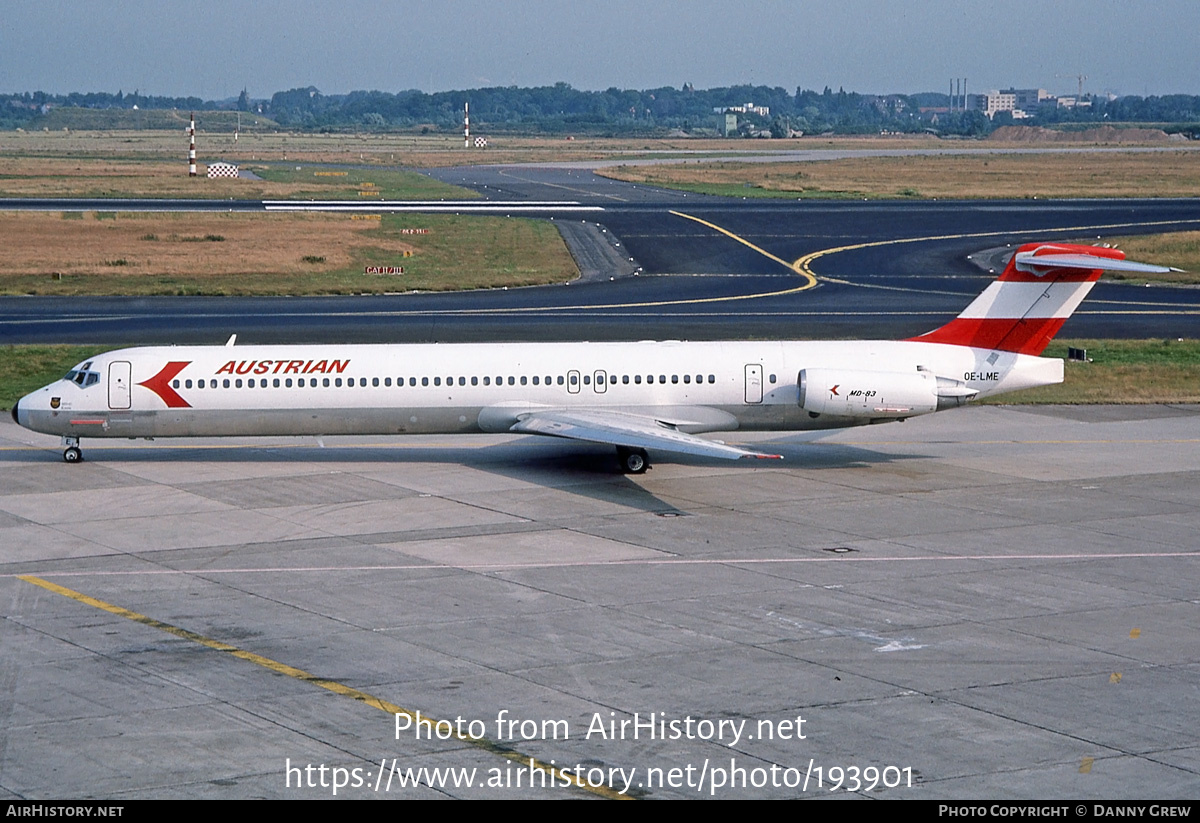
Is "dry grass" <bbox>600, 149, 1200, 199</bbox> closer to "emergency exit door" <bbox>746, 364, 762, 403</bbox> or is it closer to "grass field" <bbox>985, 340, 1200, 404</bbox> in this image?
"grass field" <bbox>985, 340, 1200, 404</bbox>

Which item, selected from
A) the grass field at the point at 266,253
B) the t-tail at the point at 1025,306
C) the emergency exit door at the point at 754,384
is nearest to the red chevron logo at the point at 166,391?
→ the emergency exit door at the point at 754,384

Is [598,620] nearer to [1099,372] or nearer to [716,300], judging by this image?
[1099,372]

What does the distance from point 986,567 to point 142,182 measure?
11369cm

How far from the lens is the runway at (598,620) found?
16406mm

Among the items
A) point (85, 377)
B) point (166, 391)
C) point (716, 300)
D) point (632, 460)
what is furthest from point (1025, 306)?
point (716, 300)

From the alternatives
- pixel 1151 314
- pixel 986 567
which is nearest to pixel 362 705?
pixel 986 567

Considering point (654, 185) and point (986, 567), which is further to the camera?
point (654, 185)

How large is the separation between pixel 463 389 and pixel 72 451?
950 centimetres

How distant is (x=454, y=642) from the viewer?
2094cm

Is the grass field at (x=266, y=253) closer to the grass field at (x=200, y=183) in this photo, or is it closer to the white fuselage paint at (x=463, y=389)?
the grass field at (x=200, y=183)

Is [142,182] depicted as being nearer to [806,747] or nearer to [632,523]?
[632,523]

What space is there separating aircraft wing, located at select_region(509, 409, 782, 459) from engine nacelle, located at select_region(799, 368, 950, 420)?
7.00 ft

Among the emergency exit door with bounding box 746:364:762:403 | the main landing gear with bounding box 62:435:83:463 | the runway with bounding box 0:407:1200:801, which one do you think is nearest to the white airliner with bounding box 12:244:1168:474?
the emergency exit door with bounding box 746:364:762:403

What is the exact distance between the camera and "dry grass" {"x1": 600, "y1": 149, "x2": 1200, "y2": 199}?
120938 millimetres
